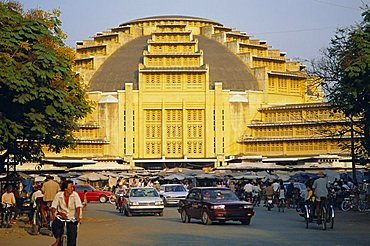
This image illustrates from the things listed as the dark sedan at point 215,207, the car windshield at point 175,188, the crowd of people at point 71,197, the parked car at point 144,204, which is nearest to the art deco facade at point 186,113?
the crowd of people at point 71,197

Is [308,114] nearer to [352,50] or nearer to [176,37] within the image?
[176,37]

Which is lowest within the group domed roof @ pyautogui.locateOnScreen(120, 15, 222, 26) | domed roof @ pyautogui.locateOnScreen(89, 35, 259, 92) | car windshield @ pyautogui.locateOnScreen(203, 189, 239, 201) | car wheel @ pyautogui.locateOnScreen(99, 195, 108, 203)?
car wheel @ pyautogui.locateOnScreen(99, 195, 108, 203)

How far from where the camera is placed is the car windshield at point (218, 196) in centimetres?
3042

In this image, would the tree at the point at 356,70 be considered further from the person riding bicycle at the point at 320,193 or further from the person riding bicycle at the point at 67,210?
the person riding bicycle at the point at 67,210

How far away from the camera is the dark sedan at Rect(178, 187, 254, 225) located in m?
29.1

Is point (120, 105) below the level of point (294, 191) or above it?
above

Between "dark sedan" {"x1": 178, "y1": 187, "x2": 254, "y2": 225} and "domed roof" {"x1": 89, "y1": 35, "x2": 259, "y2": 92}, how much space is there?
7558 cm

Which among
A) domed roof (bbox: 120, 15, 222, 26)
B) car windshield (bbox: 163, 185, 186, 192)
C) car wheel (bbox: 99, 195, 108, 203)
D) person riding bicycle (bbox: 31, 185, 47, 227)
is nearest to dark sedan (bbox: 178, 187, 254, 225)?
person riding bicycle (bbox: 31, 185, 47, 227)

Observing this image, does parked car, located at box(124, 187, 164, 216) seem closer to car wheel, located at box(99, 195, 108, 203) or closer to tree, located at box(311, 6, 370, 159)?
tree, located at box(311, 6, 370, 159)

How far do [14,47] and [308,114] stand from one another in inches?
3044

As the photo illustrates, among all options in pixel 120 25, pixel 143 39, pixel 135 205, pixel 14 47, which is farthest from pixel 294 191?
pixel 120 25

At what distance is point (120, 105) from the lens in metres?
105

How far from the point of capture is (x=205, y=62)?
365 ft

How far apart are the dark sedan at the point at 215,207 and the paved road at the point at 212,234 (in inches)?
14.5
